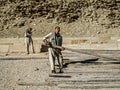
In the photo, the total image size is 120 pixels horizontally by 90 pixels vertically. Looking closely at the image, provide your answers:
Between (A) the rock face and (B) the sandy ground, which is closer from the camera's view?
(B) the sandy ground

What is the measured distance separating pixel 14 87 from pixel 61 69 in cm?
207

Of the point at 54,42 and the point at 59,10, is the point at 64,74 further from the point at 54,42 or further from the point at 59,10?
the point at 59,10

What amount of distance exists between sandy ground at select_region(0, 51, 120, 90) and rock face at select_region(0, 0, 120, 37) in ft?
39.6

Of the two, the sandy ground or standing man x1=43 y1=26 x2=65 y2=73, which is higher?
standing man x1=43 y1=26 x2=65 y2=73

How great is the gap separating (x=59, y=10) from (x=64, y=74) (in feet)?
53.1

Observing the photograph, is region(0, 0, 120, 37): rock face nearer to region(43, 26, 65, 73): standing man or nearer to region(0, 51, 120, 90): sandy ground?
region(0, 51, 120, 90): sandy ground

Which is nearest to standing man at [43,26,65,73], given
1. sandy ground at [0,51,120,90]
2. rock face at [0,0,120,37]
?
sandy ground at [0,51,120,90]

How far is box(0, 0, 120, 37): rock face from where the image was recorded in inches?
1260

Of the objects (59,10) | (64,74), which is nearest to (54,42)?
(64,74)

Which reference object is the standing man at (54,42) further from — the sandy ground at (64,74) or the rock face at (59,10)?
the rock face at (59,10)

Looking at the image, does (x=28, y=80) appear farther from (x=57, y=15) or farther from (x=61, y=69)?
(x=57, y=15)

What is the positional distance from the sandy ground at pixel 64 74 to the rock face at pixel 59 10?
12069 mm

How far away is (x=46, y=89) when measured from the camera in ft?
51.2

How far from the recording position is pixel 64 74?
54.4ft
